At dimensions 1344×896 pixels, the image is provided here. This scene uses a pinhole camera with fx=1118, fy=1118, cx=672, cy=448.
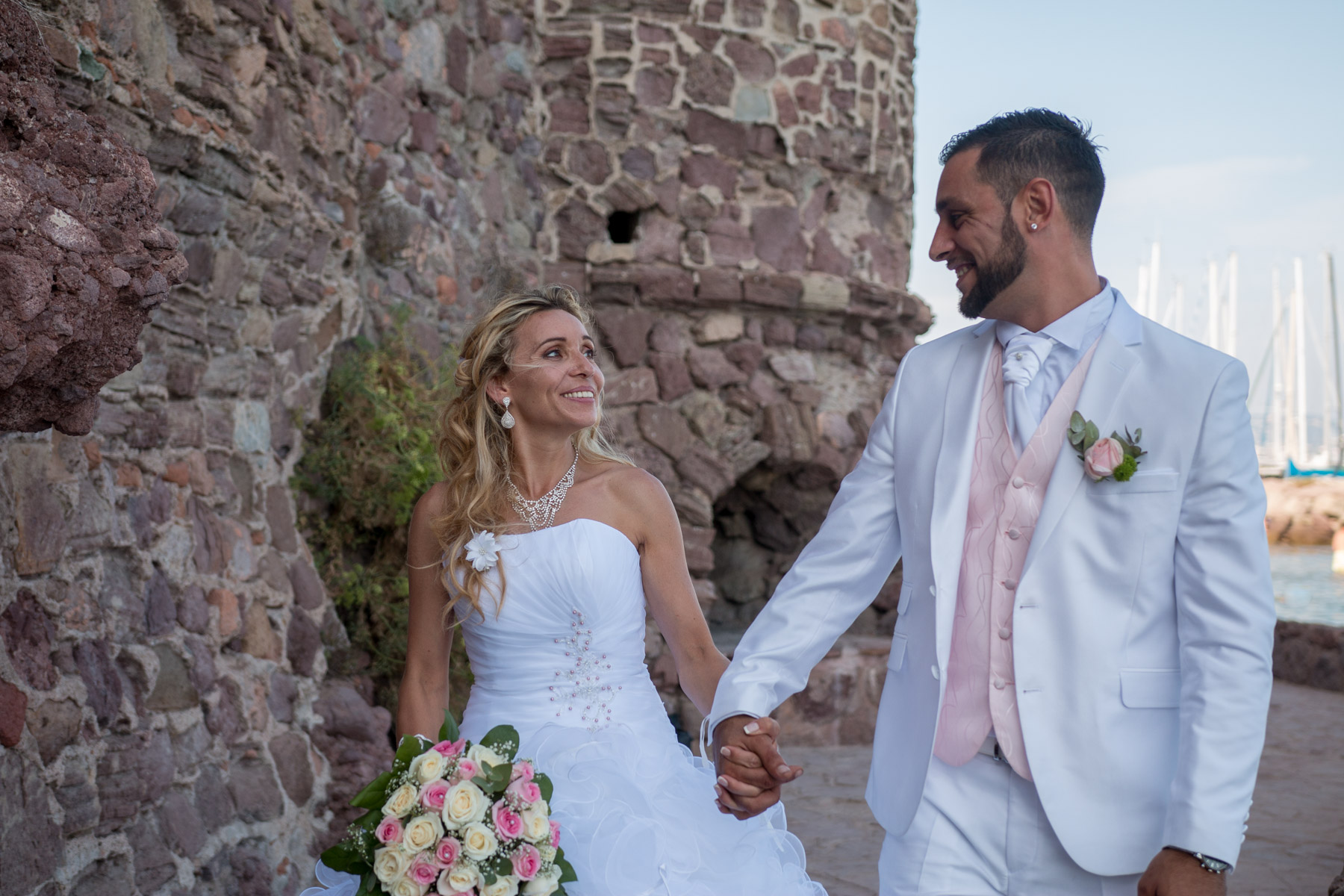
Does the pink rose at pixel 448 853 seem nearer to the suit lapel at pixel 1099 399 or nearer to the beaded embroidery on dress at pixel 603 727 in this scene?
the beaded embroidery on dress at pixel 603 727

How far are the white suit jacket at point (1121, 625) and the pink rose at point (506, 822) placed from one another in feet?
1.58

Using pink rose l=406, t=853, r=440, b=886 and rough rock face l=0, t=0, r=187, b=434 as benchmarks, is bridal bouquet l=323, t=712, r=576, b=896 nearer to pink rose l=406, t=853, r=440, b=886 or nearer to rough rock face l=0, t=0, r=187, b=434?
pink rose l=406, t=853, r=440, b=886

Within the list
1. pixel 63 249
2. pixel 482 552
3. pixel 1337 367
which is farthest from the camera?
pixel 1337 367

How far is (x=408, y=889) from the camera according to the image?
2059 millimetres

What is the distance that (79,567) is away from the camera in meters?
3.01

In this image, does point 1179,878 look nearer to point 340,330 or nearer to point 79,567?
point 79,567

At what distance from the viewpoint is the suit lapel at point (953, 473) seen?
2160mm

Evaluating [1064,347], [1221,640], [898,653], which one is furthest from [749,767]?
[1064,347]

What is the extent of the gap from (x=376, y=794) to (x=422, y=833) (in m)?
0.20

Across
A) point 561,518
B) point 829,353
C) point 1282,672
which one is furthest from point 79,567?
point 1282,672

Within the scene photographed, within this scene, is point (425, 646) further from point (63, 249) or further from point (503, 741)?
point (63, 249)

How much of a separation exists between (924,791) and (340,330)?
11.6ft

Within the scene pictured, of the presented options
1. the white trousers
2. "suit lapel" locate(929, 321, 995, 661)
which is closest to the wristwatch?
the white trousers

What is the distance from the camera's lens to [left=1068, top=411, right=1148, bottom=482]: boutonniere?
201 cm
